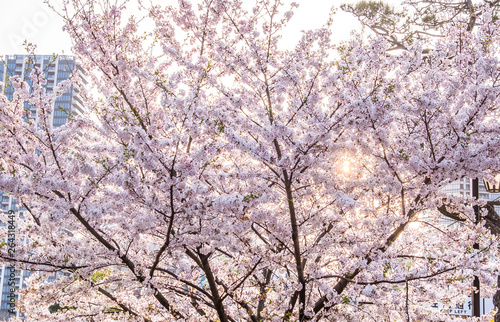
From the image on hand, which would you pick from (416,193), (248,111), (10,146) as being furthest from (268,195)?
(10,146)

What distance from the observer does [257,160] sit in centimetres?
505

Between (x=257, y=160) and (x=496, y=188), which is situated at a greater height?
(x=496, y=188)

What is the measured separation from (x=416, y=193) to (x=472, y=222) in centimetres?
147

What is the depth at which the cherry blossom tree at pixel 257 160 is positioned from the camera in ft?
14.3

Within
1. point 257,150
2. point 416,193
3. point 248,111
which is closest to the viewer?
point 257,150

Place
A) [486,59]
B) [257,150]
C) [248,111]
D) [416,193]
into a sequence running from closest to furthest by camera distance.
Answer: [257,150] < [486,59] < [416,193] < [248,111]

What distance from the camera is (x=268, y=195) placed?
180 inches

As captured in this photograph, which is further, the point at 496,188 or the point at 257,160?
the point at 496,188

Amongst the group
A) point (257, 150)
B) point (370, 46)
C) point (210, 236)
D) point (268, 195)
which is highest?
point (370, 46)

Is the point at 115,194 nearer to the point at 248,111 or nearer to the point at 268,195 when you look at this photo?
the point at 268,195

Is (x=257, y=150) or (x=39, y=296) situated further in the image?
(x=39, y=296)

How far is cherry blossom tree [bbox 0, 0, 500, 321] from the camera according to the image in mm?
4371

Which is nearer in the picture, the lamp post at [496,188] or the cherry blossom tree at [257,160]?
the cherry blossom tree at [257,160]

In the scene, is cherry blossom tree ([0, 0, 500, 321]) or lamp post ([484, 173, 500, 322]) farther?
lamp post ([484, 173, 500, 322])
